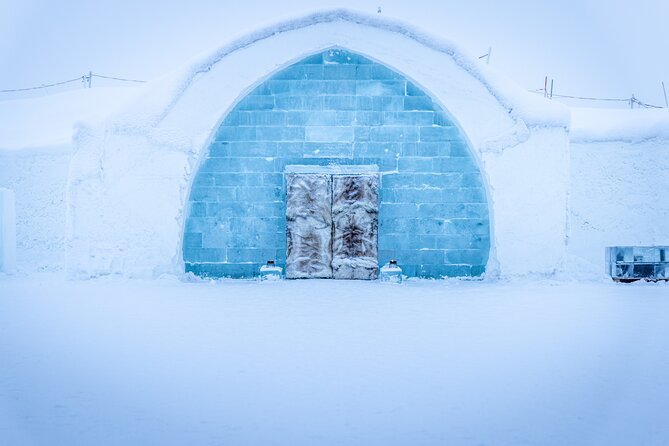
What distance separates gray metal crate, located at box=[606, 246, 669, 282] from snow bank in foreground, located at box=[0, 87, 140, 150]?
12.6 m

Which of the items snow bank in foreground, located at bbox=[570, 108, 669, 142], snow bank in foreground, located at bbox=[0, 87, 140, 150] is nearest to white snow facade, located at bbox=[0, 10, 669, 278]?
snow bank in foreground, located at bbox=[570, 108, 669, 142]

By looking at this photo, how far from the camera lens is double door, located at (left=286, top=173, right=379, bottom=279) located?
770 centimetres

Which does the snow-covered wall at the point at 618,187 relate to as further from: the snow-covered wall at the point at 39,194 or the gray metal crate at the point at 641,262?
the snow-covered wall at the point at 39,194

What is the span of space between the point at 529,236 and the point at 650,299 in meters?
1.85

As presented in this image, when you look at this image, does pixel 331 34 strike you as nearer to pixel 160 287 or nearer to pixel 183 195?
pixel 183 195

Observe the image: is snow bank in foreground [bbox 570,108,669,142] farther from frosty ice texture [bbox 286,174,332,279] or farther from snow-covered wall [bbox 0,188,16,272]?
snow-covered wall [bbox 0,188,16,272]

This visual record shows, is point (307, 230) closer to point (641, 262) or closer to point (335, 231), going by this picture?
point (335, 231)

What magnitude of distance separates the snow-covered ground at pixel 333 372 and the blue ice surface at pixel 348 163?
2.07m

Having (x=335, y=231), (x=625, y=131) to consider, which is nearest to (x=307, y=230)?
(x=335, y=231)

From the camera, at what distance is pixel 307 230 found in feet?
25.3

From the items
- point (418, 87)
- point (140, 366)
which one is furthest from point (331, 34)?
point (140, 366)

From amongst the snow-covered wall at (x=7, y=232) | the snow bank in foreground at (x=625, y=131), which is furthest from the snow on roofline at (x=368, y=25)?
the snow-covered wall at (x=7, y=232)

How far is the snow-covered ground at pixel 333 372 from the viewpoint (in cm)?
231

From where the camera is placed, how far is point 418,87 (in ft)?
25.7
